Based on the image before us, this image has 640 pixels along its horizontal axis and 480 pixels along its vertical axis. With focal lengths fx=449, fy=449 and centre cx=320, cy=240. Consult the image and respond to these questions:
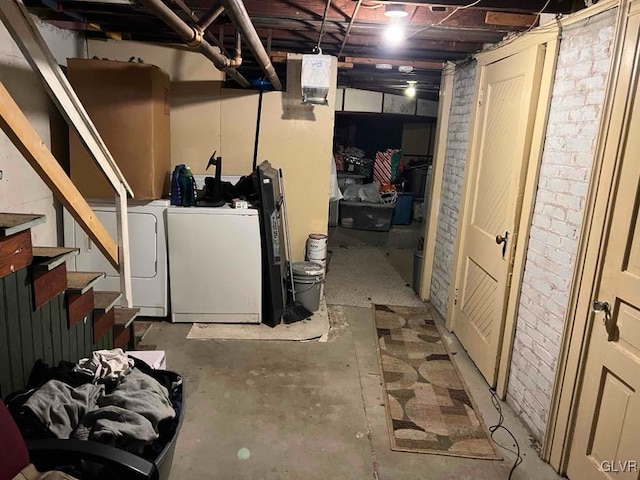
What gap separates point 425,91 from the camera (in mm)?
6973

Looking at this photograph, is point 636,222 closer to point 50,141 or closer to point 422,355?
point 422,355

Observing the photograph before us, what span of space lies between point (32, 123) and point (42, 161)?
70.6 inches

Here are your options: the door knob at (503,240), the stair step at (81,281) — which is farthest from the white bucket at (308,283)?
the stair step at (81,281)

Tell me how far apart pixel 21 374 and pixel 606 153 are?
8.05 feet

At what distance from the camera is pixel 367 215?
22.4ft

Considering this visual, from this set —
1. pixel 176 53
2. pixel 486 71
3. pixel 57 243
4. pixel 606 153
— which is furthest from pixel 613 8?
pixel 57 243

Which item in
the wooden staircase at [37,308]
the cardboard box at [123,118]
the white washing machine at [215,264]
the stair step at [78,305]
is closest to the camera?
the wooden staircase at [37,308]

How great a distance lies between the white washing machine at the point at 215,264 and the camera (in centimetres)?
341

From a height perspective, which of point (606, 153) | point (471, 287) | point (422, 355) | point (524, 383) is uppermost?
point (606, 153)

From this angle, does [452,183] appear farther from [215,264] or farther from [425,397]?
[215,264]

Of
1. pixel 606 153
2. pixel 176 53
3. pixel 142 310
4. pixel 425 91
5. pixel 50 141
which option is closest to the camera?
pixel 606 153

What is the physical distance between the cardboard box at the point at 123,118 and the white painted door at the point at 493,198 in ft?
7.80

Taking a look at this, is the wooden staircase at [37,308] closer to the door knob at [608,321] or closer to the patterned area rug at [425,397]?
the patterned area rug at [425,397]

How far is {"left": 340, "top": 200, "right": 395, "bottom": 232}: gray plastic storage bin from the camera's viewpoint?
6786mm
